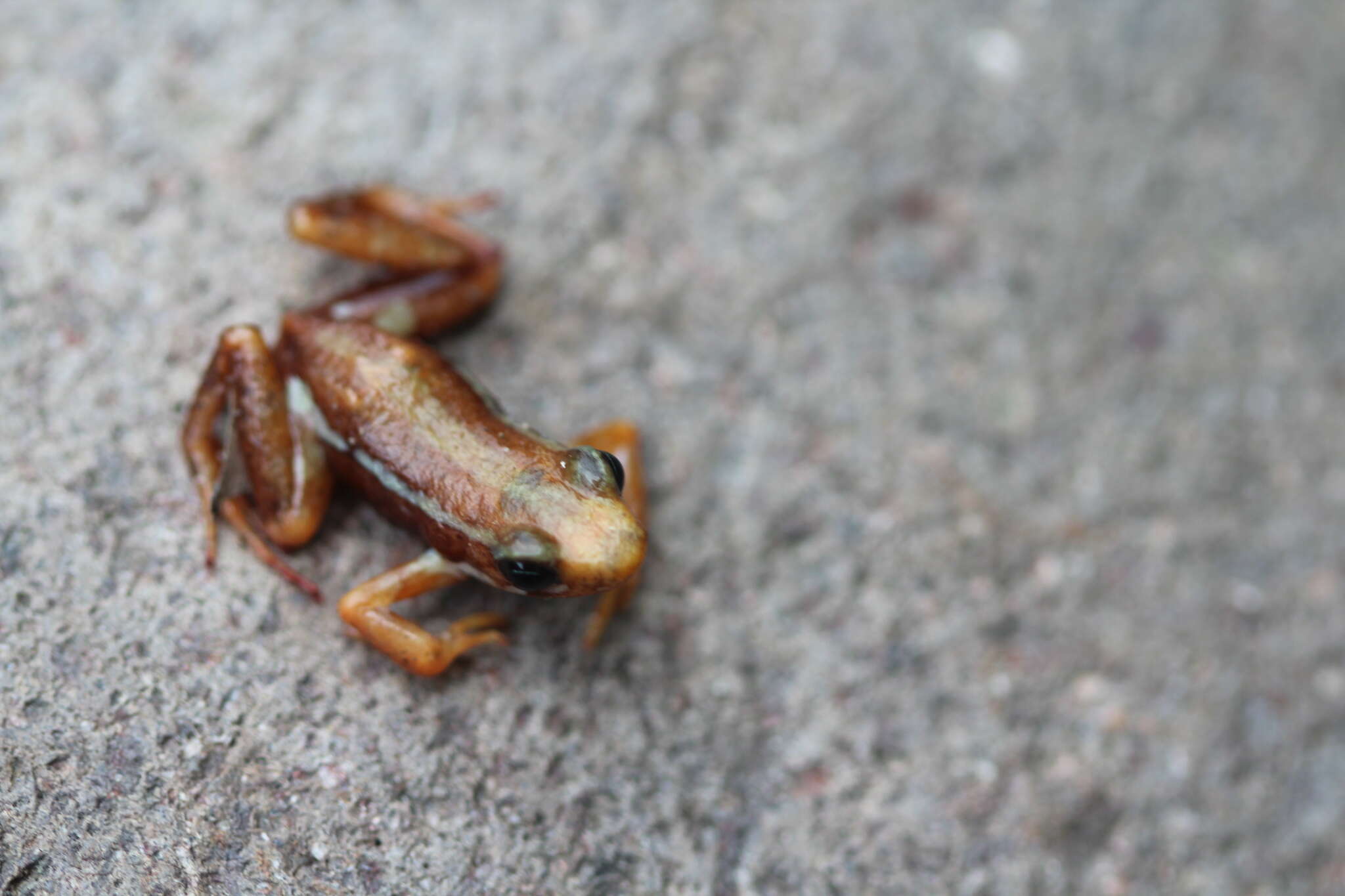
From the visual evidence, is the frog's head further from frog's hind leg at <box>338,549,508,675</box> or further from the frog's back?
frog's hind leg at <box>338,549,508,675</box>

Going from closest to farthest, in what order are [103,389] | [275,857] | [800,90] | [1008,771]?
1. [275,857]
2. [103,389]
3. [1008,771]
4. [800,90]

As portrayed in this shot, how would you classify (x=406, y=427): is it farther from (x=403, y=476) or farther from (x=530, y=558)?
(x=530, y=558)

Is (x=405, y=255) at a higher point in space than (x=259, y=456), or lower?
higher

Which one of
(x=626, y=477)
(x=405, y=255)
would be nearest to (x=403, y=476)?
(x=626, y=477)

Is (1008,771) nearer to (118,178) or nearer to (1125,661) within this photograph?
(1125,661)

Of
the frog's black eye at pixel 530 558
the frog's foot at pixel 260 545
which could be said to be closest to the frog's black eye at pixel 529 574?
the frog's black eye at pixel 530 558

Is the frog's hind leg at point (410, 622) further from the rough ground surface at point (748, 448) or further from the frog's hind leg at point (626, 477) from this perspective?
the frog's hind leg at point (626, 477)

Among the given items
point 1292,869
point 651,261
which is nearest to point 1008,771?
point 1292,869
